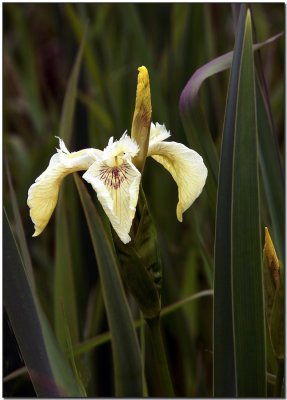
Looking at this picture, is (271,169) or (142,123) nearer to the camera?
(142,123)

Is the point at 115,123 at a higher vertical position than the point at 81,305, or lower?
higher

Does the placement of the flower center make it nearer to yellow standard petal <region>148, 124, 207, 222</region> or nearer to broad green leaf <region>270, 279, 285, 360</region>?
yellow standard petal <region>148, 124, 207, 222</region>

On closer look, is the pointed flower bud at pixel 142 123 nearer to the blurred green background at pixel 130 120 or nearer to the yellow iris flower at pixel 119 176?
the yellow iris flower at pixel 119 176

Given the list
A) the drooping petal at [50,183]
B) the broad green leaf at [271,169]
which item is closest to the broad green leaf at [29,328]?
the drooping petal at [50,183]

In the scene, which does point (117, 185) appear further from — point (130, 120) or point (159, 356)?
point (130, 120)

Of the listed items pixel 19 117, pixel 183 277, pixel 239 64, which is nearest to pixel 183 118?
pixel 239 64

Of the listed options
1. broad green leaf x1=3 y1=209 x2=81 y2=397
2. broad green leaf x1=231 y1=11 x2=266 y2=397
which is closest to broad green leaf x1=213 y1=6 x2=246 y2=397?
broad green leaf x1=231 y1=11 x2=266 y2=397

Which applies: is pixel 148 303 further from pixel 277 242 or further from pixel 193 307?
pixel 193 307

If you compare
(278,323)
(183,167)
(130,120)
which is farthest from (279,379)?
(130,120)
